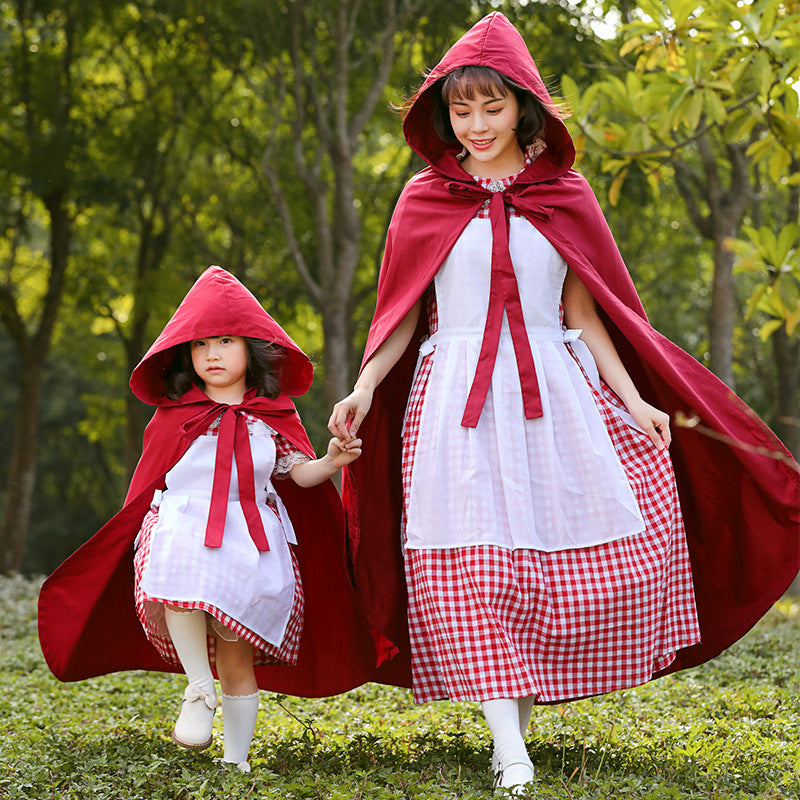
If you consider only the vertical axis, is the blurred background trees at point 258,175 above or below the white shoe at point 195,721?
above

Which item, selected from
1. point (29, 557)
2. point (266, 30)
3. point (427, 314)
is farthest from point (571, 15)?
point (29, 557)

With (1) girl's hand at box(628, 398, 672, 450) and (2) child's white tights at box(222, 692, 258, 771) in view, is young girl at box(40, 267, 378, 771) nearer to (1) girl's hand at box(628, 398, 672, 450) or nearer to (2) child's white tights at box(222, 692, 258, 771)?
(2) child's white tights at box(222, 692, 258, 771)

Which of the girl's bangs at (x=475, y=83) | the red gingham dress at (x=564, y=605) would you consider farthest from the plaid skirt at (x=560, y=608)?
the girl's bangs at (x=475, y=83)

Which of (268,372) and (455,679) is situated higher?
(268,372)

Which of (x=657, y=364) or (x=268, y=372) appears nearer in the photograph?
(x=657, y=364)

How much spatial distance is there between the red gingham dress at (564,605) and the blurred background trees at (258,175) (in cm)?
309

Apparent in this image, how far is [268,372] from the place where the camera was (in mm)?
4078

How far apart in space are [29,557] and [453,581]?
66.9 ft

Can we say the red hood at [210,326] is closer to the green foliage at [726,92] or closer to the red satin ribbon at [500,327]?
the red satin ribbon at [500,327]

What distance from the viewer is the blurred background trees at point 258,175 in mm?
10312

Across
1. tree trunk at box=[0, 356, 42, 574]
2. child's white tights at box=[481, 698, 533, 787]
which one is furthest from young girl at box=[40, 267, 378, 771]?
tree trunk at box=[0, 356, 42, 574]

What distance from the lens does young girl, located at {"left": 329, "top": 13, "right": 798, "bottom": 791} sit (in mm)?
3525

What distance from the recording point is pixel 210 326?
12.8 feet

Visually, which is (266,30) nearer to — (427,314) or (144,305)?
(144,305)
